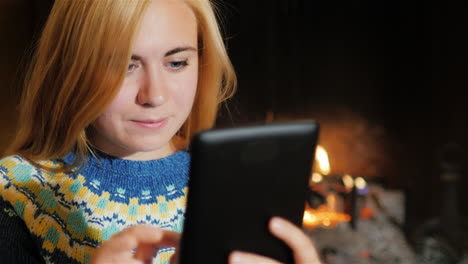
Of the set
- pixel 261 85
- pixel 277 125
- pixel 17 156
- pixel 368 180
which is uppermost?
pixel 277 125

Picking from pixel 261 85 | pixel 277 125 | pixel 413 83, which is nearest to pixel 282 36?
pixel 261 85

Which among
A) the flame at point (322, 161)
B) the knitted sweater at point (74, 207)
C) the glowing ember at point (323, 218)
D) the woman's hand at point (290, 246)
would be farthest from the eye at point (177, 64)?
the flame at point (322, 161)

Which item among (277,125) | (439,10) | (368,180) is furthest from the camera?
(368,180)

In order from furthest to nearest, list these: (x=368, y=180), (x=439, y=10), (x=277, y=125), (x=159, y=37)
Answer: (x=368, y=180), (x=439, y=10), (x=159, y=37), (x=277, y=125)

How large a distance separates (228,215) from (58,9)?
0.40m

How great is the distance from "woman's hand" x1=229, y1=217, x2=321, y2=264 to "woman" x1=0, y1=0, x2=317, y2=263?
0.16 meters

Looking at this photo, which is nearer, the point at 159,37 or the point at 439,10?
the point at 159,37

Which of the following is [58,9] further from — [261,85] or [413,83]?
[413,83]

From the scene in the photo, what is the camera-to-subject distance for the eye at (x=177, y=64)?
27.9 inches

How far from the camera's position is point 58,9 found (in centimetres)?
73

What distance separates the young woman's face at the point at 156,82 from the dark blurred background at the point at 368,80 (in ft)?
3.97

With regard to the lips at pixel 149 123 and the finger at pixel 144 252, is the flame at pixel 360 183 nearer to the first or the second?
the lips at pixel 149 123

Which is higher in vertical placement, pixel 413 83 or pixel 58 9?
pixel 58 9

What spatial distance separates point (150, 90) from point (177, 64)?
7 cm
